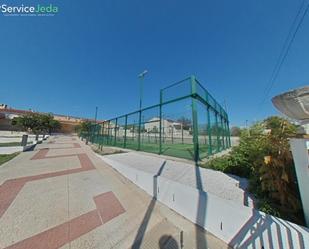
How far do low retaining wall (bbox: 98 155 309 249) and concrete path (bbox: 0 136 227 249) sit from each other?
20 centimetres

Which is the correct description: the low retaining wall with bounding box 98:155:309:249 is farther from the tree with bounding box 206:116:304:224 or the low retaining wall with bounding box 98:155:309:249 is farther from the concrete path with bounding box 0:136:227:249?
the tree with bounding box 206:116:304:224

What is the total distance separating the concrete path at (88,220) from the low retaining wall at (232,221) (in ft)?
0.66

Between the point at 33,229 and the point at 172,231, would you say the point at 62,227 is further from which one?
the point at 172,231

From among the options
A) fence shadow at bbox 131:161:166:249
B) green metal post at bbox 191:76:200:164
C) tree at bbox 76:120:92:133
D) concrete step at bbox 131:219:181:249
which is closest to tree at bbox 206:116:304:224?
concrete step at bbox 131:219:181:249

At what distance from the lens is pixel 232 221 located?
8.11 feet

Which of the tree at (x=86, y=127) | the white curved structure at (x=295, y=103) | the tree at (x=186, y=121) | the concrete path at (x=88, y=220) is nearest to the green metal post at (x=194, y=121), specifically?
the tree at (x=186, y=121)

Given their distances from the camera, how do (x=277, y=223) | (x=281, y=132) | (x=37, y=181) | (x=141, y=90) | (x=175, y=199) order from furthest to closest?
(x=141, y=90) < (x=37, y=181) < (x=175, y=199) < (x=281, y=132) < (x=277, y=223)

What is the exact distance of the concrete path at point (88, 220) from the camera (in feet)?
8.28

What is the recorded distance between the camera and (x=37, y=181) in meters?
5.43

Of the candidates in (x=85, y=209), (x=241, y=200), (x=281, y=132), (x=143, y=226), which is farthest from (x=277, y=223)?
(x=85, y=209)

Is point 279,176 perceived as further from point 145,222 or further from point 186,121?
point 186,121

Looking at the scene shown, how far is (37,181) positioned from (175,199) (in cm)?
528

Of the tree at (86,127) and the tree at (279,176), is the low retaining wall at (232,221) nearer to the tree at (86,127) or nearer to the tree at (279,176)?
the tree at (279,176)

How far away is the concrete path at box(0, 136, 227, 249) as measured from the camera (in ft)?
8.28
